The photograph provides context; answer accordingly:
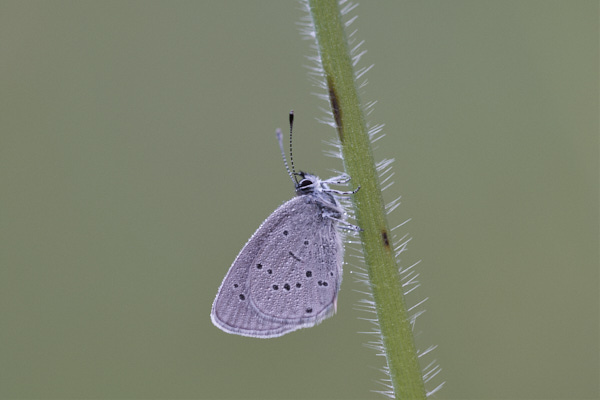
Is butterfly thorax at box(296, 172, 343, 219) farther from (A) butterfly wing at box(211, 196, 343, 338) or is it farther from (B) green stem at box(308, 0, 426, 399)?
(B) green stem at box(308, 0, 426, 399)

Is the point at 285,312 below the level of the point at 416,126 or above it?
below

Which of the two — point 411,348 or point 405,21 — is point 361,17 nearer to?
point 405,21

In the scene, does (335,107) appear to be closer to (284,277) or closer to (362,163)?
(362,163)

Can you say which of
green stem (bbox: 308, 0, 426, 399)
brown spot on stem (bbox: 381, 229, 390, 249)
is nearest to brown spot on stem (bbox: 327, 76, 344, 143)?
green stem (bbox: 308, 0, 426, 399)

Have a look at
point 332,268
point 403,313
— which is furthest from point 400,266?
point 332,268

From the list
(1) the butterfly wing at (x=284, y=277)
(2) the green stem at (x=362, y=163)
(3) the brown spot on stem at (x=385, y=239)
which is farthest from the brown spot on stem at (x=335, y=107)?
(1) the butterfly wing at (x=284, y=277)
